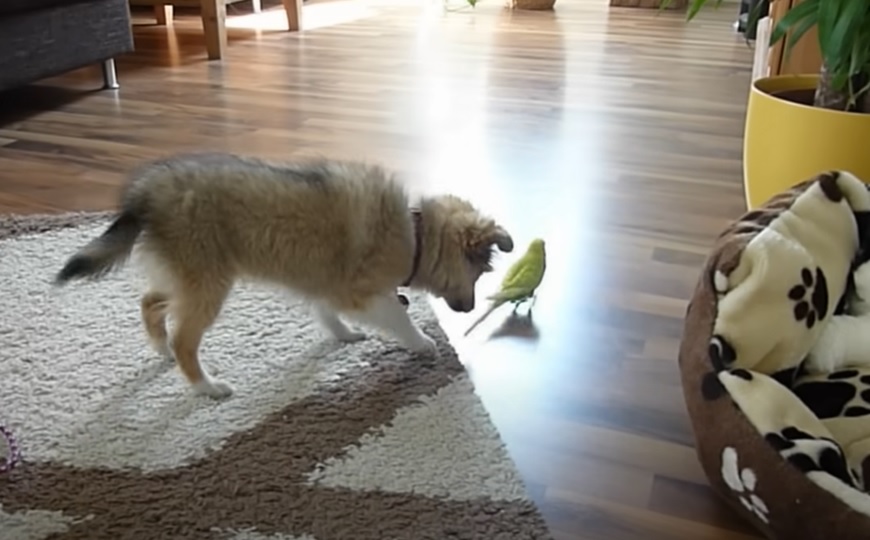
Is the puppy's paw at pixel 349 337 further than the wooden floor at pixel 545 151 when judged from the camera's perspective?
Yes

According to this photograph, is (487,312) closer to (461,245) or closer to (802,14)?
(461,245)

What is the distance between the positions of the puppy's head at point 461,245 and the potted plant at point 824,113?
69cm

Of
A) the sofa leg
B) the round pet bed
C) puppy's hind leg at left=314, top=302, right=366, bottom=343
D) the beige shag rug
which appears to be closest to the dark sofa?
the sofa leg

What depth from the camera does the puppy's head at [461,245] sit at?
149 centimetres

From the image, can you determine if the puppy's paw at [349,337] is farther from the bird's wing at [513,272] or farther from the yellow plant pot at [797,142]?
the yellow plant pot at [797,142]

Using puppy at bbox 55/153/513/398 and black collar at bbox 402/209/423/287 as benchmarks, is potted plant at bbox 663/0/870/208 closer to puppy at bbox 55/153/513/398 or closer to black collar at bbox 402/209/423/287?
puppy at bbox 55/153/513/398

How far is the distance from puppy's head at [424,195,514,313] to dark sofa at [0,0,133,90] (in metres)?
1.94

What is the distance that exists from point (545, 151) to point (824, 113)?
1115mm

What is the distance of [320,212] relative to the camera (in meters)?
1.41

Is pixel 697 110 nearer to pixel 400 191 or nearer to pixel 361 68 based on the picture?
pixel 361 68

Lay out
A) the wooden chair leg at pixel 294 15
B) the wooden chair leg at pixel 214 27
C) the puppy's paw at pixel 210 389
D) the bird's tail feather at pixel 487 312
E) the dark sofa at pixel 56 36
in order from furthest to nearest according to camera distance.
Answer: the wooden chair leg at pixel 294 15, the wooden chair leg at pixel 214 27, the dark sofa at pixel 56 36, the bird's tail feather at pixel 487 312, the puppy's paw at pixel 210 389

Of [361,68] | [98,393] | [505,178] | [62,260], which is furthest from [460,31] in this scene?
[98,393]

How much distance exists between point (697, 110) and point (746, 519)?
2.33 metres

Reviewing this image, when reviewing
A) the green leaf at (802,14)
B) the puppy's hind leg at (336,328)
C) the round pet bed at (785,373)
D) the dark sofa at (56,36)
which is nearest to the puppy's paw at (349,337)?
the puppy's hind leg at (336,328)
